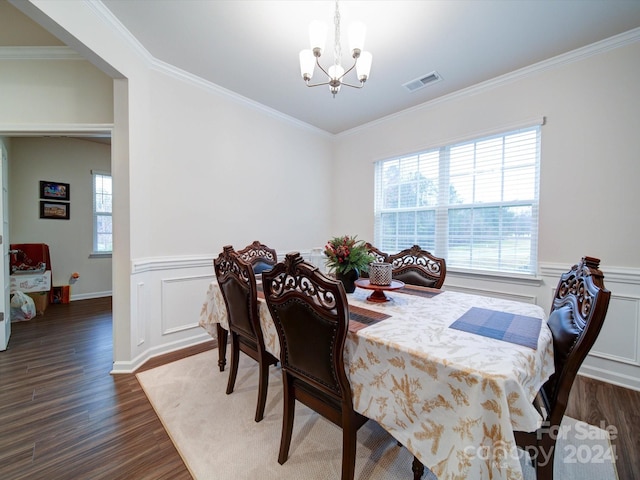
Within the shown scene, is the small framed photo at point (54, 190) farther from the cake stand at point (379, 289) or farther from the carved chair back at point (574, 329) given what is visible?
the carved chair back at point (574, 329)

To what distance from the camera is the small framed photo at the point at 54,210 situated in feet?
14.1

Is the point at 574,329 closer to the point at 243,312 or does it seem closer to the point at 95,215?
the point at 243,312

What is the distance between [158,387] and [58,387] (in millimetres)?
773

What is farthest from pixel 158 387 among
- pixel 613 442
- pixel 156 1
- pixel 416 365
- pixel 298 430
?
pixel 613 442

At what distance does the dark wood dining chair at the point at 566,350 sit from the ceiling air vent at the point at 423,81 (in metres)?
2.36

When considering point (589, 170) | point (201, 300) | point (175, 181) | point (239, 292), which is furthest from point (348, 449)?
point (589, 170)

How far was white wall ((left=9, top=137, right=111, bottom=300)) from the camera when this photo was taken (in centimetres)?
412

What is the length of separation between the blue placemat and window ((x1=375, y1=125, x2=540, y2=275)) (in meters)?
1.65

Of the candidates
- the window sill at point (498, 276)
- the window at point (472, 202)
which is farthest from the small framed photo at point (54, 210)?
the window sill at point (498, 276)

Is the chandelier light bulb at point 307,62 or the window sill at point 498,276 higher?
the chandelier light bulb at point 307,62

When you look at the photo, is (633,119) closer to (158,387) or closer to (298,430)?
(298,430)

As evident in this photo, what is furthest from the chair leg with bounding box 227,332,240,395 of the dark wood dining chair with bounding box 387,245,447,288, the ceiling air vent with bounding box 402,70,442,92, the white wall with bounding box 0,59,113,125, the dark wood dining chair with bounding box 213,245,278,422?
the ceiling air vent with bounding box 402,70,442,92

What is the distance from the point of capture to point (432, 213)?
3.32 metres

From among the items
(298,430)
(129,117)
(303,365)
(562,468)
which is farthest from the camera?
(129,117)
